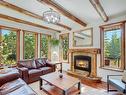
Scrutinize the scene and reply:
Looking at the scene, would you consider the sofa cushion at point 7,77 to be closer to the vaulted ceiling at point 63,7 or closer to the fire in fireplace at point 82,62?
the vaulted ceiling at point 63,7

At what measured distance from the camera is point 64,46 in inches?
287

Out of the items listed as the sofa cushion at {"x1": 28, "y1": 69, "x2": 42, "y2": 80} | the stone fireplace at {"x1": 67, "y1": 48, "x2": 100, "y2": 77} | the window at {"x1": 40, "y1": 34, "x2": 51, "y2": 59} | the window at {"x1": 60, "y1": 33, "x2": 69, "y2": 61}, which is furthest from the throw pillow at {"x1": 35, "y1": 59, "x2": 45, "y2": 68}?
the window at {"x1": 60, "y1": 33, "x2": 69, "y2": 61}

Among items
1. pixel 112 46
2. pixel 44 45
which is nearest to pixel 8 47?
pixel 44 45

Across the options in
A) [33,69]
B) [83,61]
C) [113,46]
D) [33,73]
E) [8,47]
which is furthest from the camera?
[83,61]

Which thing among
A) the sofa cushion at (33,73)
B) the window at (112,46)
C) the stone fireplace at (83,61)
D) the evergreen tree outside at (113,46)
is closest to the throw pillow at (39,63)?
the sofa cushion at (33,73)

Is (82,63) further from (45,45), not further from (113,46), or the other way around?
(45,45)

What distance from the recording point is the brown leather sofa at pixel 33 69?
4429mm

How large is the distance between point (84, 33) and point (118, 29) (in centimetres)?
167

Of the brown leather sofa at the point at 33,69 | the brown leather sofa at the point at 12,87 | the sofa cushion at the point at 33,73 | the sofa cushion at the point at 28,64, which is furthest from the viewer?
the sofa cushion at the point at 28,64

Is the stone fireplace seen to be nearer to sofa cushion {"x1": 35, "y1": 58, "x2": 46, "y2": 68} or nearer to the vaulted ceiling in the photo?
sofa cushion {"x1": 35, "y1": 58, "x2": 46, "y2": 68}

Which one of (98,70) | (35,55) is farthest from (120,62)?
(35,55)

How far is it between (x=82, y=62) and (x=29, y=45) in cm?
286

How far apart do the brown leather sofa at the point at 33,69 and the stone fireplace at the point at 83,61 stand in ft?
4.09

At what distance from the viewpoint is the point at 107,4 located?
351cm
